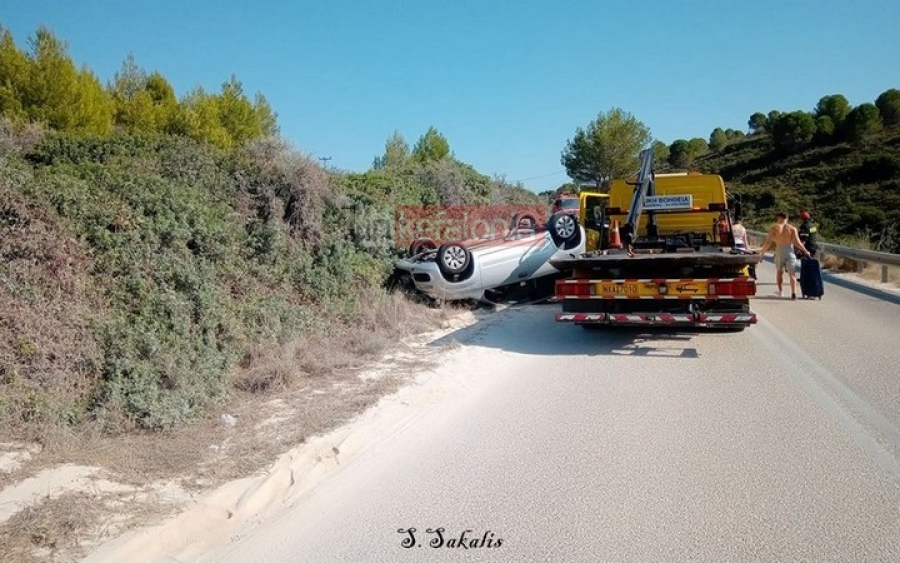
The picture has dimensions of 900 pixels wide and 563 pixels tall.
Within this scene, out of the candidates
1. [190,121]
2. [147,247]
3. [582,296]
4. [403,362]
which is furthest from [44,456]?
[190,121]

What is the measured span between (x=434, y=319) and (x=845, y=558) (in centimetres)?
741

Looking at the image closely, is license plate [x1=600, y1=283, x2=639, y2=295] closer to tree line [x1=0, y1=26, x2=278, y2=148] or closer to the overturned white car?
the overturned white car

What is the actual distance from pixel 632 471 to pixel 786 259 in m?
10.3

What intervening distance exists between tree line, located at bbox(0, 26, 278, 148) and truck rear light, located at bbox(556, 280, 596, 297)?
9415 mm

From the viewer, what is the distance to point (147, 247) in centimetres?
662

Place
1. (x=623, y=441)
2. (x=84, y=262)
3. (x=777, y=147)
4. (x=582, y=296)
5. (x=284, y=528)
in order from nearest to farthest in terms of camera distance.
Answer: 1. (x=284, y=528)
2. (x=623, y=441)
3. (x=84, y=262)
4. (x=582, y=296)
5. (x=777, y=147)

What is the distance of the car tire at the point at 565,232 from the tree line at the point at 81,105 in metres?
7.84

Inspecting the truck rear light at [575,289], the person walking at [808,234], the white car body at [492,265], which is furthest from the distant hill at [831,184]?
the truck rear light at [575,289]

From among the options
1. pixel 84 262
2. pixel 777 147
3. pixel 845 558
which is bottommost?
pixel 845 558

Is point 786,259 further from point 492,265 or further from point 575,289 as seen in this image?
point 575,289

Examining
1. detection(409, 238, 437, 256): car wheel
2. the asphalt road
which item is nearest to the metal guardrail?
the asphalt road

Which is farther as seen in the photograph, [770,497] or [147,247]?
[147,247]

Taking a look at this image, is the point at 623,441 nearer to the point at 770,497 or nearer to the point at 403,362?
the point at 770,497

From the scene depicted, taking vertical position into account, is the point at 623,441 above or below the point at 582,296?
below
